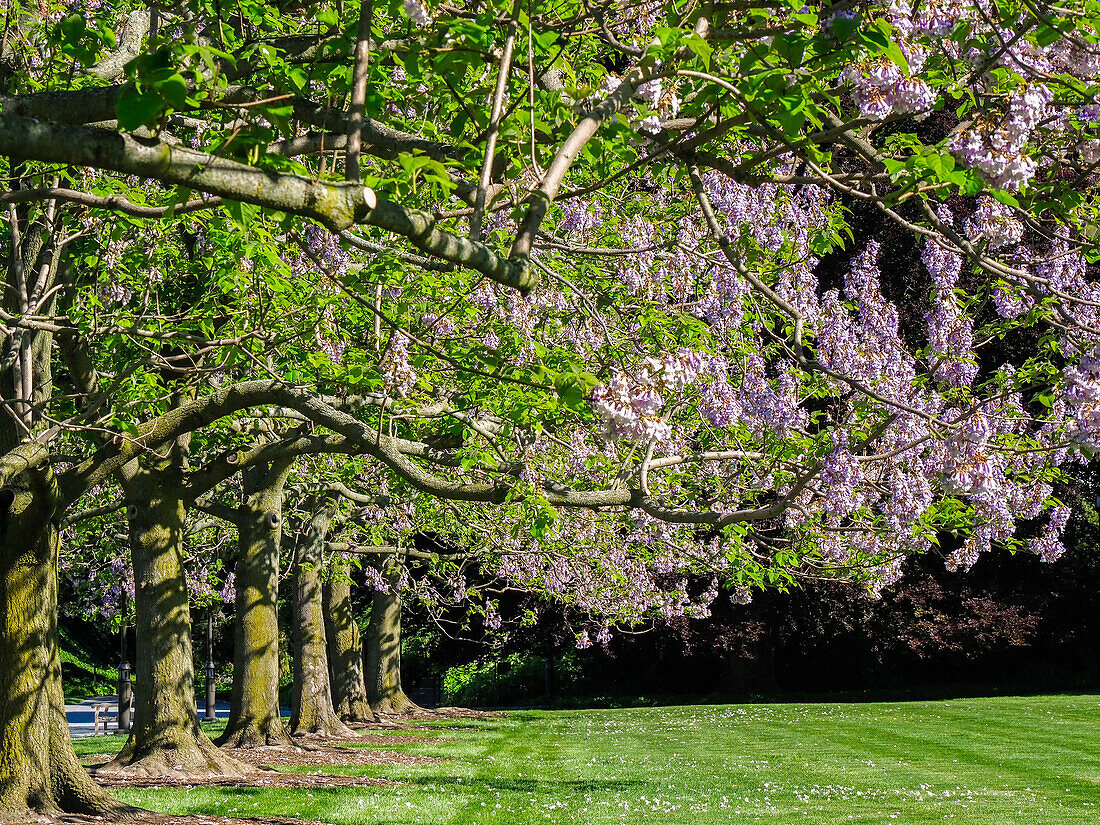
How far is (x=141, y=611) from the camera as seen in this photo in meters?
12.0

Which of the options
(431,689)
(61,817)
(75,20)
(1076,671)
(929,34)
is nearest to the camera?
(929,34)

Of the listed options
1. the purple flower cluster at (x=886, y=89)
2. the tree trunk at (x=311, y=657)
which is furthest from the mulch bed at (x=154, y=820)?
the tree trunk at (x=311, y=657)

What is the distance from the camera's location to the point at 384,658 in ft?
89.8

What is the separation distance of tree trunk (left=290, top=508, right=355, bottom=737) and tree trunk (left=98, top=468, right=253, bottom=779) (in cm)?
560

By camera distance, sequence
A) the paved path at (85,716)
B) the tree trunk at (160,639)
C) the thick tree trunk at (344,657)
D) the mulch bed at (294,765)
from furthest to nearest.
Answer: the paved path at (85,716)
the thick tree trunk at (344,657)
the tree trunk at (160,639)
the mulch bed at (294,765)

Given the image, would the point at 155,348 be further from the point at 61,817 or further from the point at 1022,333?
the point at 1022,333

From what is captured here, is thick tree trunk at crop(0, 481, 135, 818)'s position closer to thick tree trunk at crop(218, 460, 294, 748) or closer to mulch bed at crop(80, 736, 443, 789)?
mulch bed at crop(80, 736, 443, 789)

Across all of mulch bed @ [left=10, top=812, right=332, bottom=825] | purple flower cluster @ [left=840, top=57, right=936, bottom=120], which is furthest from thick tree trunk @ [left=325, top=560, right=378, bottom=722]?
purple flower cluster @ [left=840, top=57, right=936, bottom=120]

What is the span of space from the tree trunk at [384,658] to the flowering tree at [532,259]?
1306cm

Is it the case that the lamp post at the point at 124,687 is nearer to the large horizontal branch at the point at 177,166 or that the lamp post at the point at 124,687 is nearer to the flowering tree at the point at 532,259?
the flowering tree at the point at 532,259

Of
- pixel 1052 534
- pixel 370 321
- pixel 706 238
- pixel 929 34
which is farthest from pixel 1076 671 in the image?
pixel 929 34

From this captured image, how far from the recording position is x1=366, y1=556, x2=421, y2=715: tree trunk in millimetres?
26633

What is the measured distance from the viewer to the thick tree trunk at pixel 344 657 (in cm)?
2264

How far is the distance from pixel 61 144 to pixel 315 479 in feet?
41.9
